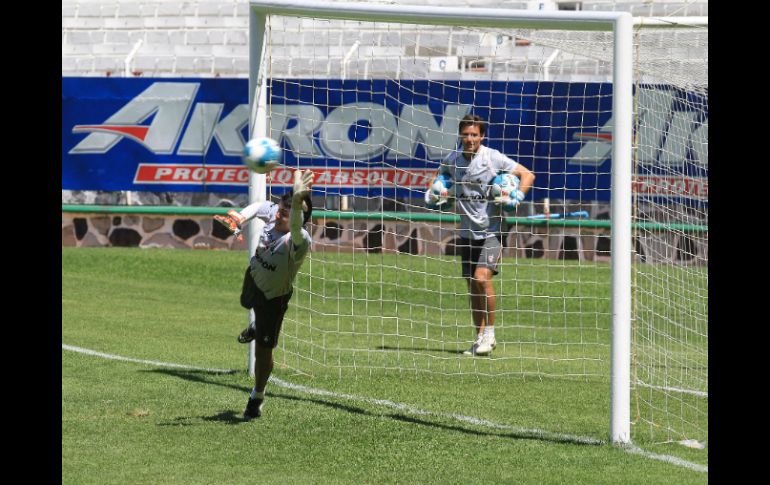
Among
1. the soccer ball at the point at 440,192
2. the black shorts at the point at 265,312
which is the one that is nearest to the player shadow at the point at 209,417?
the black shorts at the point at 265,312

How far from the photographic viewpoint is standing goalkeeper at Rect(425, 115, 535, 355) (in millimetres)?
11297

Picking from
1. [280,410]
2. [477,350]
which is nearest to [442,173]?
[477,350]

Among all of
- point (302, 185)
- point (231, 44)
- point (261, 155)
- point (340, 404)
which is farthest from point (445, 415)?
point (231, 44)

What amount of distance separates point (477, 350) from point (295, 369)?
189cm

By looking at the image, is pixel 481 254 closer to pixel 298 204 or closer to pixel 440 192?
pixel 440 192

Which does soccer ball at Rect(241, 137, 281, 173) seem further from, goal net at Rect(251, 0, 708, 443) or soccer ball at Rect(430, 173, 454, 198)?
soccer ball at Rect(430, 173, 454, 198)

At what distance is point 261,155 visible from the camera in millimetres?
8031

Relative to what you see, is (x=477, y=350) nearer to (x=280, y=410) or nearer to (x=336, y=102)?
(x=280, y=410)

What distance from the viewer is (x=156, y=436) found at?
7.76 m

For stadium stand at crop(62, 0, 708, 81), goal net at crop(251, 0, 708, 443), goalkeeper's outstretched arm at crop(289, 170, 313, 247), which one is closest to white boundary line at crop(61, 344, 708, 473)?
goal net at crop(251, 0, 708, 443)

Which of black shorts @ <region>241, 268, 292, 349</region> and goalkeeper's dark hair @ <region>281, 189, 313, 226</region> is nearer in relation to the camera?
goalkeeper's dark hair @ <region>281, 189, 313, 226</region>

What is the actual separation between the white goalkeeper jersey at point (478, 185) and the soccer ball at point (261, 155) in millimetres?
3490

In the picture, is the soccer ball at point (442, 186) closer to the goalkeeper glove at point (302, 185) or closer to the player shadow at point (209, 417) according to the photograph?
the player shadow at point (209, 417)

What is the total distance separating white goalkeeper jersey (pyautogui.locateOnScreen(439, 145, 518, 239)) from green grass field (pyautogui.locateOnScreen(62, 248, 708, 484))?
3.81ft
